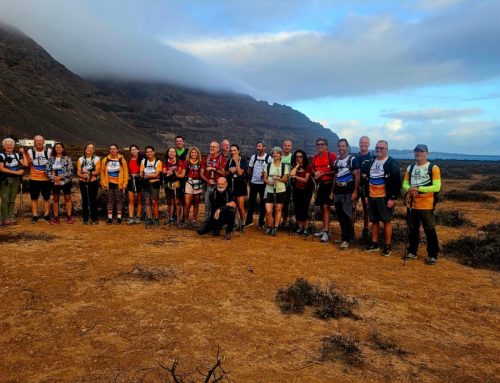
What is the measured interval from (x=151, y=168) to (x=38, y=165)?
2594 millimetres

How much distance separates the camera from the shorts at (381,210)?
7441mm

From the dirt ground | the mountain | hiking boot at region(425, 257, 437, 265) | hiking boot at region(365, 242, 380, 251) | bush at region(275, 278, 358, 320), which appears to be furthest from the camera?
the mountain

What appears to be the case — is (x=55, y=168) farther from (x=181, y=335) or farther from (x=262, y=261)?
(x=181, y=335)

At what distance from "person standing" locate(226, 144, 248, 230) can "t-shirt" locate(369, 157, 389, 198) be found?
294cm

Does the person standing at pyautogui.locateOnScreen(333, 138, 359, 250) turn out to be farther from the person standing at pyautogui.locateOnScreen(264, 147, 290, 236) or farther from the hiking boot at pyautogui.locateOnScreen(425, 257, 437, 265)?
the hiking boot at pyautogui.locateOnScreen(425, 257, 437, 265)

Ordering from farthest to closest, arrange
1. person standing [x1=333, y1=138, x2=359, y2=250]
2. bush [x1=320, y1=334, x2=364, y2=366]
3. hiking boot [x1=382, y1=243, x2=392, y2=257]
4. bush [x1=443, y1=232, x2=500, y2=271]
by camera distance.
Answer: person standing [x1=333, y1=138, x2=359, y2=250]
hiking boot [x1=382, y1=243, x2=392, y2=257]
bush [x1=443, y1=232, x2=500, y2=271]
bush [x1=320, y1=334, x2=364, y2=366]

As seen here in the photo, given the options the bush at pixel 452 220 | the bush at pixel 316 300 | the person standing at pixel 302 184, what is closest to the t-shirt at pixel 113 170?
the person standing at pixel 302 184

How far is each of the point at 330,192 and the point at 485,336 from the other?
14.6ft

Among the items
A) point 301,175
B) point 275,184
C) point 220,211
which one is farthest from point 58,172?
point 301,175

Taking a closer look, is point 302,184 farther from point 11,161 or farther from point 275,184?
point 11,161

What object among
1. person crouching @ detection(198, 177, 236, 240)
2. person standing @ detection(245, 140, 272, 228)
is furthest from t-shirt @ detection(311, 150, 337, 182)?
person crouching @ detection(198, 177, 236, 240)

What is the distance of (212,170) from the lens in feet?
29.6

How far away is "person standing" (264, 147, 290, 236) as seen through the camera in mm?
8820

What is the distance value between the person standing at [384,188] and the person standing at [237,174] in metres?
2.95
